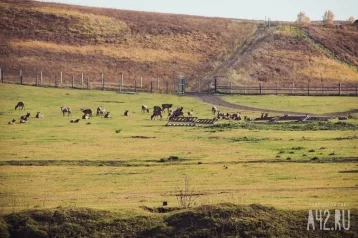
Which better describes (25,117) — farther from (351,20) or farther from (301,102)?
(351,20)

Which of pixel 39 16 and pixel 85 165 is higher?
pixel 39 16

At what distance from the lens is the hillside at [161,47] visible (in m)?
103

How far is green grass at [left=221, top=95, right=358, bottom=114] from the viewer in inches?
3039

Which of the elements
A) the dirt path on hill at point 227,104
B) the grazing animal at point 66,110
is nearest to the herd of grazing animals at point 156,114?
the grazing animal at point 66,110

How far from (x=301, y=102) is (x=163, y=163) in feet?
136

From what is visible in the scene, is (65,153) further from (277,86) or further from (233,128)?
(277,86)

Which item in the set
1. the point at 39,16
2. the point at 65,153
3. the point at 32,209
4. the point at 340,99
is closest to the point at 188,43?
the point at 39,16

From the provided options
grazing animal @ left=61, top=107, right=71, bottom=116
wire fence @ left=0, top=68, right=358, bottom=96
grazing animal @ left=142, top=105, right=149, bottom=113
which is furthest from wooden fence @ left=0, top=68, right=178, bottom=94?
grazing animal @ left=61, top=107, right=71, bottom=116

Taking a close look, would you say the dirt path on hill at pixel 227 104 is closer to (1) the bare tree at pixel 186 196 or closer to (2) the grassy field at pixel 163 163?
(2) the grassy field at pixel 163 163

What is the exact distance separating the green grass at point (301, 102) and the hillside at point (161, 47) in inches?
491

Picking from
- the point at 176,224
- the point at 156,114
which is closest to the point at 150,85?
the point at 156,114

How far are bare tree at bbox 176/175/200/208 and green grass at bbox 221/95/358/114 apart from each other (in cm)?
4164

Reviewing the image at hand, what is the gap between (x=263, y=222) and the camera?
1123 inches

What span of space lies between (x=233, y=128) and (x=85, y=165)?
735 inches
